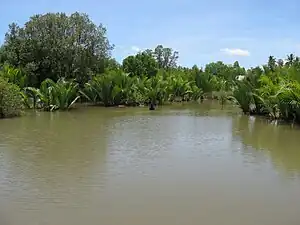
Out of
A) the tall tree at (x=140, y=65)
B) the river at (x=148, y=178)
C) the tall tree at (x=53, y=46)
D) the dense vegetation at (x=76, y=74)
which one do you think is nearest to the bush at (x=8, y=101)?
the dense vegetation at (x=76, y=74)

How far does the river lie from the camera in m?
4.92

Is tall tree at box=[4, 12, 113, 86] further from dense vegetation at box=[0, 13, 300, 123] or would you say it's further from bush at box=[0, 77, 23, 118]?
bush at box=[0, 77, 23, 118]

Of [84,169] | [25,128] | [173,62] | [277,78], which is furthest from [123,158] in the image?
[173,62]

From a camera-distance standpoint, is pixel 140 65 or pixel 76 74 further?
pixel 140 65

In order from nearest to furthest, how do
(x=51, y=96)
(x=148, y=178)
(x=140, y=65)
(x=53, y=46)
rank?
(x=148, y=178) < (x=51, y=96) < (x=53, y=46) < (x=140, y=65)

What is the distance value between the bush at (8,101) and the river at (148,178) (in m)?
4.10

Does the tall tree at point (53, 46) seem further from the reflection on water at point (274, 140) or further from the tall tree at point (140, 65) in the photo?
the reflection on water at point (274, 140)

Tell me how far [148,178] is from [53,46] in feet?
63.4

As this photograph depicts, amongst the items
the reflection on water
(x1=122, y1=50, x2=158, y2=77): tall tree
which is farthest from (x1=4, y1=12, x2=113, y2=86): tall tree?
the reflection on water

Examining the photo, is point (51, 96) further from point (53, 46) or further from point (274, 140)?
point (274, 140)

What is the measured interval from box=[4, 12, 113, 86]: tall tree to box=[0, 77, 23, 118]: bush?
7.70 meters

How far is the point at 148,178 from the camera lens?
661cm

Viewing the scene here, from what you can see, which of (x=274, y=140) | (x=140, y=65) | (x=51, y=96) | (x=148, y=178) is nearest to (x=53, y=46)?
(x=51, y=96)

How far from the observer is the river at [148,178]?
16.1 feet
